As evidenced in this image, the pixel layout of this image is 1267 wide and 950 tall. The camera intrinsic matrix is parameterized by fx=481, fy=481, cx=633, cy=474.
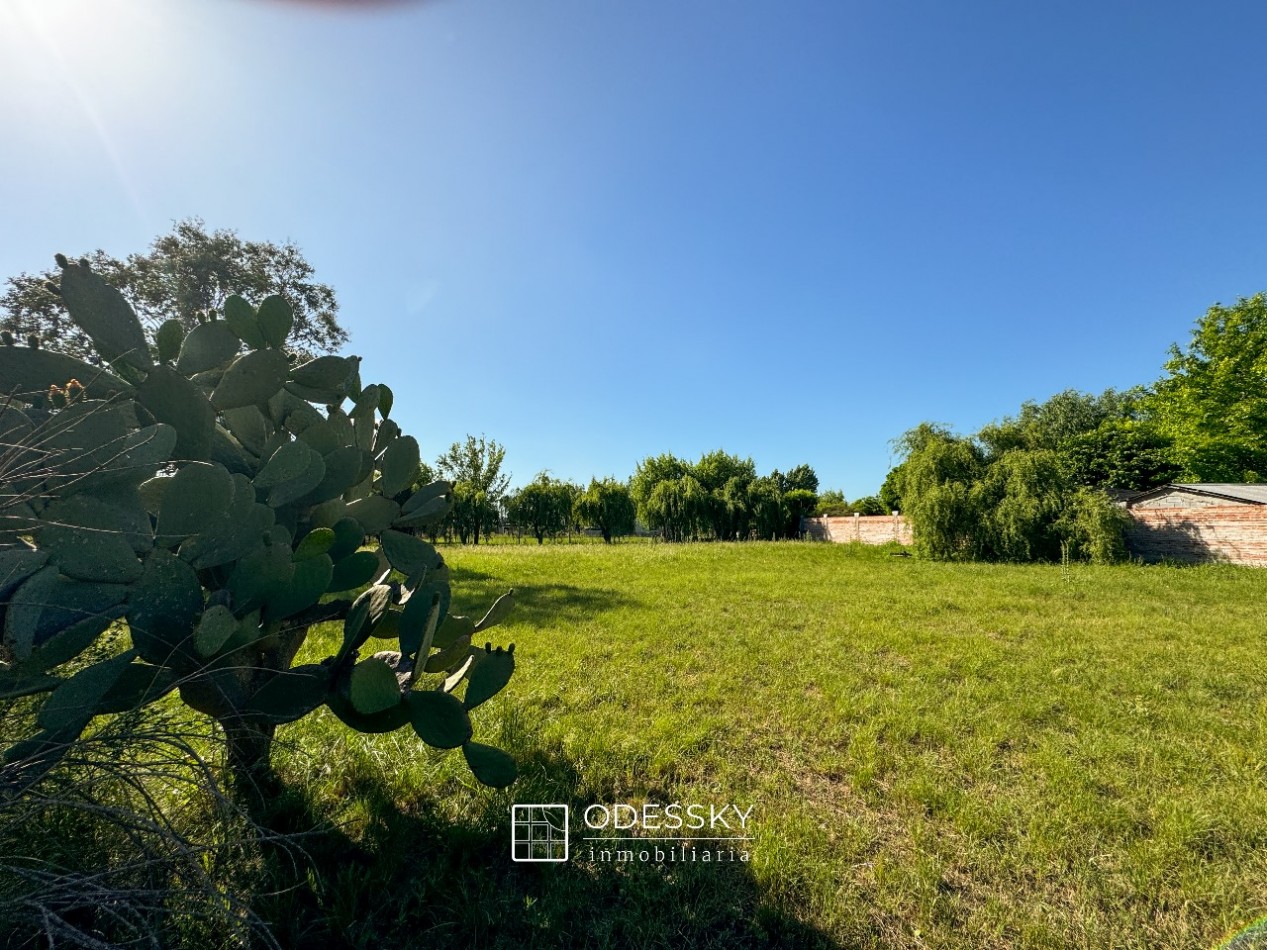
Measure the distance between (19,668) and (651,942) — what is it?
5.27 feet

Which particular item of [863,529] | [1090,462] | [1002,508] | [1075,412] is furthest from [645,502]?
[1075,412]

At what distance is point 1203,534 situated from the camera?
9.79 meters

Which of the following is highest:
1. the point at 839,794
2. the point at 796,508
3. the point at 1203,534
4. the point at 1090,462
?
the point at 1090,462

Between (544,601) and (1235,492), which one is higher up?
(1235,492)

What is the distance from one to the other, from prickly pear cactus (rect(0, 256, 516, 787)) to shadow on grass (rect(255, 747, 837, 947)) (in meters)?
0.44

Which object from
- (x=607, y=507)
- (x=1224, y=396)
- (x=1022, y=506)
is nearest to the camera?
(x=1022, y=506)

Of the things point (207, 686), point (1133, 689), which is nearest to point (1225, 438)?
point (1133, 689)

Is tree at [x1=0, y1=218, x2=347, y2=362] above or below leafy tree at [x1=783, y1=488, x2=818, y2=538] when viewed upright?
above

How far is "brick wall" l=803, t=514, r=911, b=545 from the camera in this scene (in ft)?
48.1

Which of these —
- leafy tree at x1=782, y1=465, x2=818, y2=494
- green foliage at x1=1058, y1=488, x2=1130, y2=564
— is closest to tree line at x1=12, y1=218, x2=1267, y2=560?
green foliage at x1=1058, y1=488, x2=1130, y2=564

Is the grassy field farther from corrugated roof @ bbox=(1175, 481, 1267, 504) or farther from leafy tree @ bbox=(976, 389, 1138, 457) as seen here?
leafy tree @ bbox=(976, 389, 1138, 457)

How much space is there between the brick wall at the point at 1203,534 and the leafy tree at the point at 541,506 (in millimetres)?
21512

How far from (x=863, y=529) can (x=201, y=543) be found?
58.2ft

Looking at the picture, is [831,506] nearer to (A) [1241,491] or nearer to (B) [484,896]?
(A) [1241,491]
